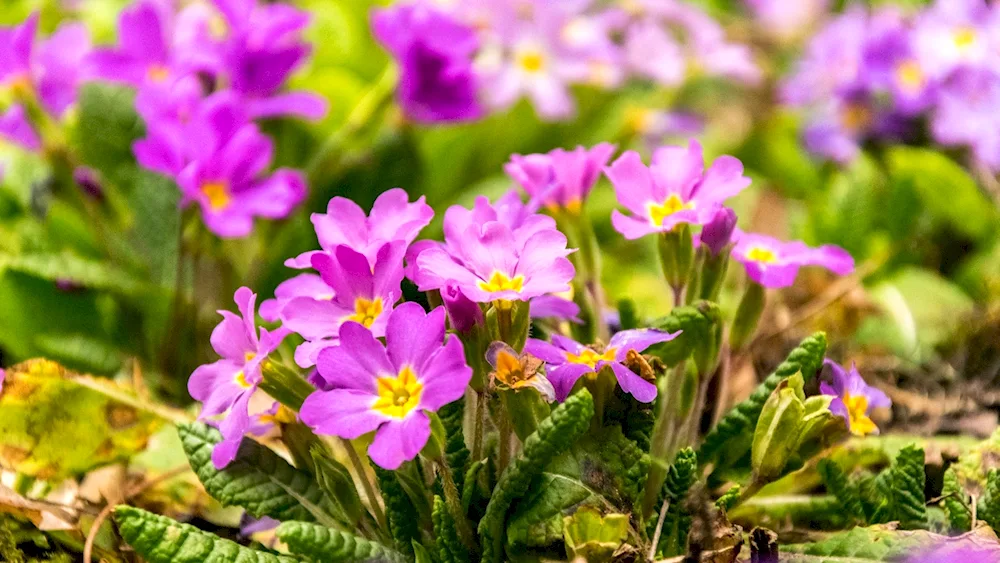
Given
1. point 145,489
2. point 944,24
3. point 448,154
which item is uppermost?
point 944,24

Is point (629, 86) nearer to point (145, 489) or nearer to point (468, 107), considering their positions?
point (468, 107)

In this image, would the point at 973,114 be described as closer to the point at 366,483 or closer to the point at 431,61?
the point at 431,61

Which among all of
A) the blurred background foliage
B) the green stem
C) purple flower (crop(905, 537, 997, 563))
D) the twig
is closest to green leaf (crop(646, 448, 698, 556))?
the twig

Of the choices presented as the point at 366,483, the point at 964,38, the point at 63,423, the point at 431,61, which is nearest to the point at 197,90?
the point at 431,61

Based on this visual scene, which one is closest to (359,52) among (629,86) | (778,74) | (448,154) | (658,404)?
(448,154)

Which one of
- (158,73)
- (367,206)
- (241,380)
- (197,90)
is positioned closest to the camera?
(241,380)

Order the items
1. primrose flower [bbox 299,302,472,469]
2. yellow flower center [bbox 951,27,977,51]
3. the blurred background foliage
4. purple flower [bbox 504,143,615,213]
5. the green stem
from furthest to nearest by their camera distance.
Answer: yellow flower center [bbox 951,27,977,51], the green stem, the blurred background foliage, purple flower [bbox 504,143,615,213], primrose flower [bbox 299,302,472,469]

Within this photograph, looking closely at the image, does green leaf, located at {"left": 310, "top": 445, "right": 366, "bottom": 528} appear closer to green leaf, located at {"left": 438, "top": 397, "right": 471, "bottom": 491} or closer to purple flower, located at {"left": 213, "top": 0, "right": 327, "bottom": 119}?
green leaf, located at {"left": 438, "top": 397, "right": 471, "bottom": 491}
